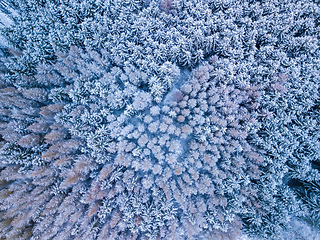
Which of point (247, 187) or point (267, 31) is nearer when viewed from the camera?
point (247, 187)

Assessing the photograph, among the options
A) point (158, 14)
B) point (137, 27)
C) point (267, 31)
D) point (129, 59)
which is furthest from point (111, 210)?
point (267, 31)

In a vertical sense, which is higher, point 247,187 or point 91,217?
point 91,217

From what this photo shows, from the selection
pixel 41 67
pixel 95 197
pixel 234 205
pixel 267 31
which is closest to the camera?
pixel 95 197

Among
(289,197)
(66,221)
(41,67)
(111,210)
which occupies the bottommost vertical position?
(289,197)

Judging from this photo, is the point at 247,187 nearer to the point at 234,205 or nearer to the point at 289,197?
the point at 234,205

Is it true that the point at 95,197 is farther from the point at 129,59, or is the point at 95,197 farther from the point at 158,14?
the point at 158,14

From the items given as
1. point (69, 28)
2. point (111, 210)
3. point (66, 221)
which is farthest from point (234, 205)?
point (69, 28)

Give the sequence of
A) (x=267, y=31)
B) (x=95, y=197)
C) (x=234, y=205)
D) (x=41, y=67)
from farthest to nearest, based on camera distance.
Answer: (x=267, y=31) → (x=41, y=67) → (x=234, y=205) → (x=95, y=197)
